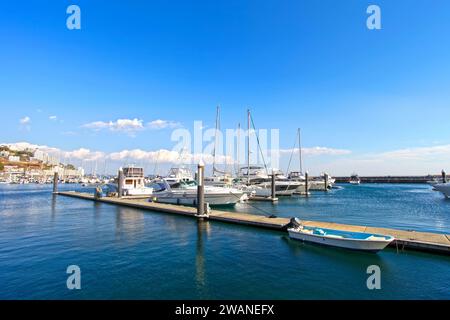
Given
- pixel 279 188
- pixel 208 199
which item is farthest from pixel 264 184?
pixel 208 199

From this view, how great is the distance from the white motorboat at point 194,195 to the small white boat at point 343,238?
21530mm

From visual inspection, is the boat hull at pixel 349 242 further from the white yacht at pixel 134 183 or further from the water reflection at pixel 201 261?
the white yacht at pixel 134 183

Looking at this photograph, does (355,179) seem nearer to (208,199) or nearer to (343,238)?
(208,199)

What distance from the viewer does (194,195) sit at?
4097 centimetres

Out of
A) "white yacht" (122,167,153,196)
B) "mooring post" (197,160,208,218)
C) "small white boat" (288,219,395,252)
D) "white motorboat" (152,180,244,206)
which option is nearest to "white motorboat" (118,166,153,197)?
"white yacht" (122,167,153,196)

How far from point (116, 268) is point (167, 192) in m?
30.5

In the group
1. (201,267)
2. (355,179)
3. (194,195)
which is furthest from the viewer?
(355,179)

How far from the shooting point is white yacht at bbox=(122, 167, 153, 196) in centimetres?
5384

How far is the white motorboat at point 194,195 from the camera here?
39969 millimetres

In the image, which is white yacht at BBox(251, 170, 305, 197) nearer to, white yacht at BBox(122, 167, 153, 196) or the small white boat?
white yacht at BBox(122, 167, 153, 196)

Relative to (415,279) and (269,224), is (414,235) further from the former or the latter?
(269,224)

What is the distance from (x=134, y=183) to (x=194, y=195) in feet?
71.3

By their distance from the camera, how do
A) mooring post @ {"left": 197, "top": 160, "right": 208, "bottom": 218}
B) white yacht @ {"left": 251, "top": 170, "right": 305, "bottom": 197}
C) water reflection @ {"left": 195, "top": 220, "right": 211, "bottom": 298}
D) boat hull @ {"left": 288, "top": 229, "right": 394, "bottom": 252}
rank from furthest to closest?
1. white yacht @ {"left": 251, "top": 170, "right": 305, "bottom": 197}
2. mooring post @ {"left": 197, "top": 160, "right": 208, "bottom": 218}
3. boat hull @ {"left": 288, "top": 229, "right": 394, "bottom": 252}
4. water reflection @ {"left": 195, "top": 220, "right": 211, "bottom": 298}

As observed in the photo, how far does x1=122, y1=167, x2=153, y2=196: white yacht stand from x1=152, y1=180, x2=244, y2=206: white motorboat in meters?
11.6
